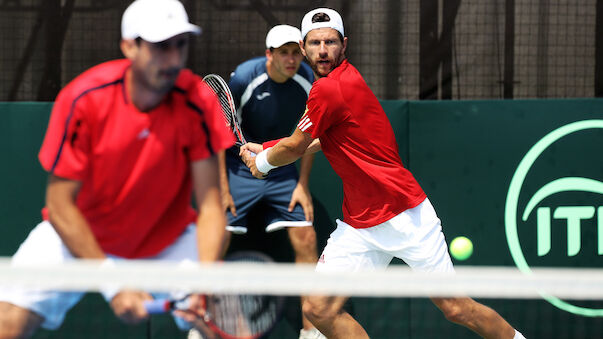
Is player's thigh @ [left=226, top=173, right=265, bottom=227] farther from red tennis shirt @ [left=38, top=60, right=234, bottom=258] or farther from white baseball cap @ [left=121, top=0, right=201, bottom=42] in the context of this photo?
white baseball cap @ [left=121, top=0, right=201, bottom=42]

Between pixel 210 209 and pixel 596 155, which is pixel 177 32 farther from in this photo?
pixel 596 155

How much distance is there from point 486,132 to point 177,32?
7.42ft

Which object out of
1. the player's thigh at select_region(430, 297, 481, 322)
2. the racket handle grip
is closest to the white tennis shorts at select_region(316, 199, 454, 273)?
the player's thigh at select_region(430, 297, 481, 322)

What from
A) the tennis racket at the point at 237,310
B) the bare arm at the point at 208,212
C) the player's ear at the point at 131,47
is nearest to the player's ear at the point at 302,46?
the tennis racket at the point at 237,310

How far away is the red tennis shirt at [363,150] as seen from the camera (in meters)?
3.86

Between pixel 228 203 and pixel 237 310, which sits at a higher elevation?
pixel 228 203

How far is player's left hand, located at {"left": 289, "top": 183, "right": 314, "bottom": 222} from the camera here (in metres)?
4.44

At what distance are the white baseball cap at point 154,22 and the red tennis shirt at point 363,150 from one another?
1130 mm

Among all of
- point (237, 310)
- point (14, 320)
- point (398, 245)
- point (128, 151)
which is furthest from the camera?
point (398, 245)

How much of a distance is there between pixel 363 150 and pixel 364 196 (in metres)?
0.20

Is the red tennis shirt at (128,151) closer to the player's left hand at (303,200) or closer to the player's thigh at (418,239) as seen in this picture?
the player's thigh at (418,239)

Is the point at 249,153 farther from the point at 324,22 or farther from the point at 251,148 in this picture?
the point at 324,22

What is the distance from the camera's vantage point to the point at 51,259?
306 cm

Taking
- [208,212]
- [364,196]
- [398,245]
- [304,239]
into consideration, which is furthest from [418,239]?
[208,212]
